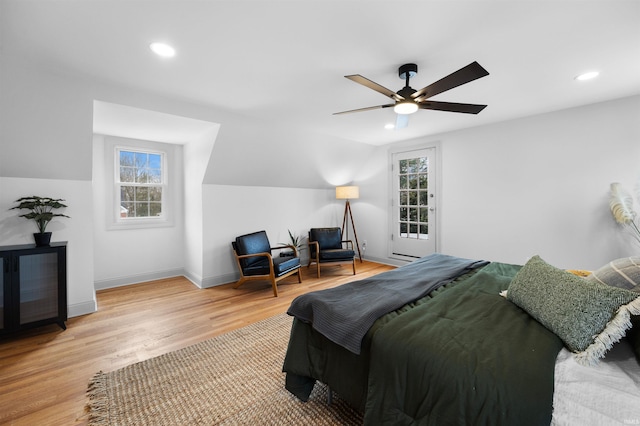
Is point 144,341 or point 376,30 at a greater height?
point 376,30

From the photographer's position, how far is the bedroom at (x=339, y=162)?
91.0 inches

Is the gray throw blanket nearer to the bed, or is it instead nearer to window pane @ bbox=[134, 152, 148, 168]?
the bed

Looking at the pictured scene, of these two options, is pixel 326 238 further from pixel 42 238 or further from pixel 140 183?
pixel 42 238

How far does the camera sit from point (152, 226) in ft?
14.7

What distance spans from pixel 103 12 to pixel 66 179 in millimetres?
2158

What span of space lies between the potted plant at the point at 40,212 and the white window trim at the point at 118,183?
4.07 ft

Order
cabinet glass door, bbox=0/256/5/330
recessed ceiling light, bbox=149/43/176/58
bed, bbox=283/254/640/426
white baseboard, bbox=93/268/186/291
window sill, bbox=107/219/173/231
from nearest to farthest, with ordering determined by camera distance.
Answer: bed, bbox=283/254/640/426, recessed ceiling light, bbox=149/43/176/58, cabinet glass door, bbox=0/256/5/330, white baseboard, bbox=93/268/186/291, window sill, bbox=107/219/173/231

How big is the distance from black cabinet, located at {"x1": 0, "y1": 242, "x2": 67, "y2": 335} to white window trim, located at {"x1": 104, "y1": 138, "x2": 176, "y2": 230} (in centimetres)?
137

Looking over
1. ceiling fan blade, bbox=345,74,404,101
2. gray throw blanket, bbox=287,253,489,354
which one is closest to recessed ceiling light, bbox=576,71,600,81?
ceiling fan blade, bbox=345,74,404,101

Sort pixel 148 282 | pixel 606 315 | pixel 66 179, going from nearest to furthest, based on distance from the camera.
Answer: pixel 606 315 → pixel 66 179 → pixel 148 282

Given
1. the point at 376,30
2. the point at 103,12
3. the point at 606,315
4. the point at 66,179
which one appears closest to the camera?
the point at 606,315

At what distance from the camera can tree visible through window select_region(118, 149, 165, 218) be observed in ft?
14.0

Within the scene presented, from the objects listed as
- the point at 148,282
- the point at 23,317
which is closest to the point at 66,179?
the point at 23,317

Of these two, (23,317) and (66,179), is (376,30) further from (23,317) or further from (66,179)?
(23,317)
